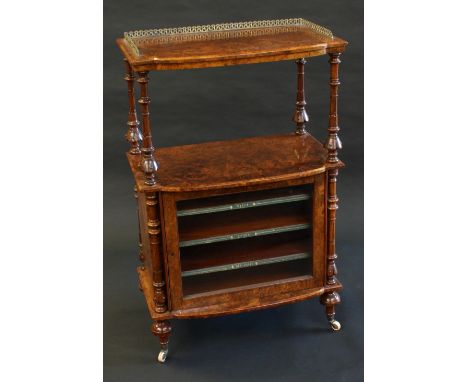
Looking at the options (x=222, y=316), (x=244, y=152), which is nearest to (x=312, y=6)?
(x=244, y=152)

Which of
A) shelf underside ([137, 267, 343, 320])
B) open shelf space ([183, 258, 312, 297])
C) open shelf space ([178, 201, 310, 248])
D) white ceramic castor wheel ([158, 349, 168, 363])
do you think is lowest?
white ceramic castor wheel ([158, 349, 168, 363])

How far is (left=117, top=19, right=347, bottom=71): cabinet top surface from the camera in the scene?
2.84m

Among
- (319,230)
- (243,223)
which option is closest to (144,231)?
(243,223)

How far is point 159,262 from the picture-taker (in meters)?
3.12

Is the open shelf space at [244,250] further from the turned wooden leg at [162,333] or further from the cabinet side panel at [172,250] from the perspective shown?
the turned wooden leg at [162,333]

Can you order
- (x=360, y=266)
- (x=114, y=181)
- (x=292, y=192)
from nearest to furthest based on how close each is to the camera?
1. (x=292, y=192)
2. (x=360, y=266)
3. (x=114, y=181)

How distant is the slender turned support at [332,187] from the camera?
3072 mm

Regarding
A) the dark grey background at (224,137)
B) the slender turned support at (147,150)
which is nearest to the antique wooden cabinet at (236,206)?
the slender turned support at (147,150)

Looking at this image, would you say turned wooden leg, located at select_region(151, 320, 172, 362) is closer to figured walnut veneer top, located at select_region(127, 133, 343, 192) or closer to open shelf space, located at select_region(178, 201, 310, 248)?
open shelf space, located at select_region(178, 201, 310, 248)

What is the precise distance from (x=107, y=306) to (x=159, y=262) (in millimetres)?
630

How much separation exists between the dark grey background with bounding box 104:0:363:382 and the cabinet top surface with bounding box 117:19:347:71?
35.7 inches

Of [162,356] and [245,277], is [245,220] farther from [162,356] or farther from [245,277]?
[162,356]

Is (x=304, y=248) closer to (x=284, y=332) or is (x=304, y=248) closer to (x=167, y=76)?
(x=284, y=332)

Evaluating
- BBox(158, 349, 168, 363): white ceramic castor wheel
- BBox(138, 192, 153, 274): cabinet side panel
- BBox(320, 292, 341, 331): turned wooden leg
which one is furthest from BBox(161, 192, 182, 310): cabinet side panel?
BBox(320, 292, 341, 331): turned wooden leg
